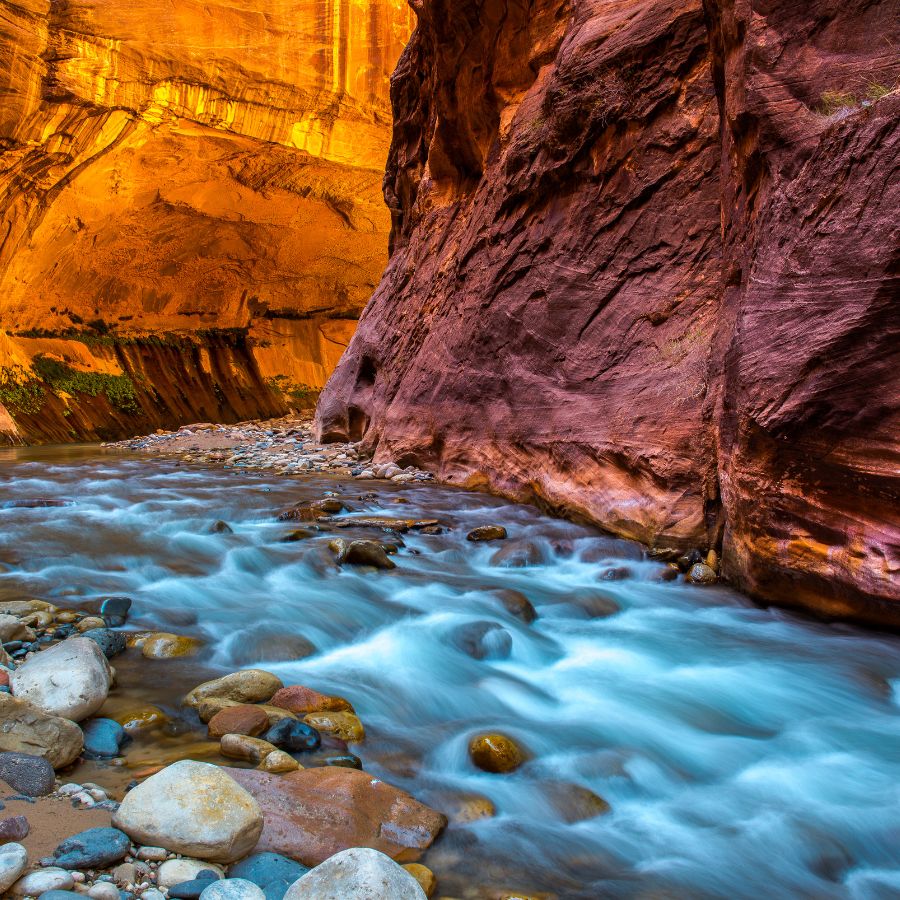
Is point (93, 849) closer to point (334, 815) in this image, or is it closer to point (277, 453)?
point (334, 815)

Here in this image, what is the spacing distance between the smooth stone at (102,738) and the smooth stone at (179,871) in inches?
25.0

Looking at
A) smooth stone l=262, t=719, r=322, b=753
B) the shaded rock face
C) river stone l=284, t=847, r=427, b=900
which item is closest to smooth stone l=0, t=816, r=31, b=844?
river stone l=284, t=847, r=427, b=900

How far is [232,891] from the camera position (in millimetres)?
1442

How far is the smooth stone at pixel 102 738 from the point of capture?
6.69 ft

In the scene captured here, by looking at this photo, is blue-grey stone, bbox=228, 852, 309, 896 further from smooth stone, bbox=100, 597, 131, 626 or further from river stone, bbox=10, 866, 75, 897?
smooth stone, bbox=100, 597, 131, 626

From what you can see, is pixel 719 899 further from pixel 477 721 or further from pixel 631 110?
pixel 631 110

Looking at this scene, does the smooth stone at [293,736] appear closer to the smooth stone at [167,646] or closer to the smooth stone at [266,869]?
the smooth stone at [266,869]

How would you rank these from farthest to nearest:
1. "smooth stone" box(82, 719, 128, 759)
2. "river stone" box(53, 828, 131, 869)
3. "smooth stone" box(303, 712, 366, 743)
Answer: "smooth stone" box(303, 712, 366, 743), "smooth stone" box(82, 719, 128, 759), "river stone" box(53, 828, 131, 869)

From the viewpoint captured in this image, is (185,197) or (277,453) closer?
(277,453)

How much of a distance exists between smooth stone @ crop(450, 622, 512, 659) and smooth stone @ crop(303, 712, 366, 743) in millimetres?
967

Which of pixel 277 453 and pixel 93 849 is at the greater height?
pixel 93 849

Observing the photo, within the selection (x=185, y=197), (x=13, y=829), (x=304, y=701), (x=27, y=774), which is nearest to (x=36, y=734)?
(x=27, y=774)

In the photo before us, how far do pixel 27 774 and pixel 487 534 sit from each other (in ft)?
12.4

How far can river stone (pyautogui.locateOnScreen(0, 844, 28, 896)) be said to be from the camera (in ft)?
4.45
